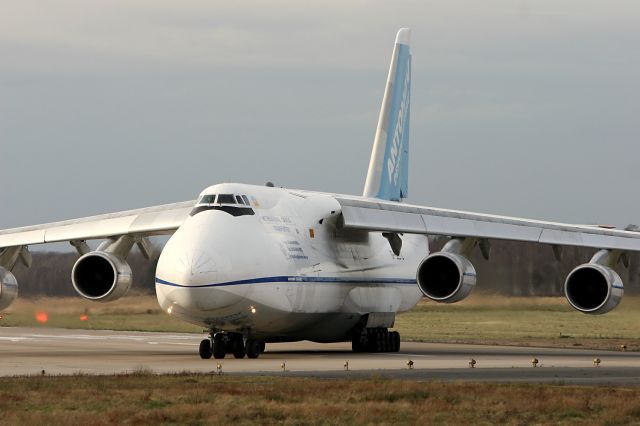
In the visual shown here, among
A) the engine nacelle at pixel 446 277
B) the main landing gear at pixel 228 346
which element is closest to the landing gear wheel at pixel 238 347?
the main landing gear at pixel 228 346

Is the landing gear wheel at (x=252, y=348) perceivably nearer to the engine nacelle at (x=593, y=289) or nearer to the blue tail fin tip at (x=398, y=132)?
the engine nacelle at (x=593, y=289)

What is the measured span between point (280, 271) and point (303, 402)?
418 inches

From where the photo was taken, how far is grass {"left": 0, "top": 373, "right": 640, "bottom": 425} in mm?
13914

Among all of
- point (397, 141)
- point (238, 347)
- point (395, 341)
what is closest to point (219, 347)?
point (238, 347)

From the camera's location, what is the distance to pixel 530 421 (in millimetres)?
13852

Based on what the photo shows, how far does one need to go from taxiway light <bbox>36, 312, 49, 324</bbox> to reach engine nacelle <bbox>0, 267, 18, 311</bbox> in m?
8.72

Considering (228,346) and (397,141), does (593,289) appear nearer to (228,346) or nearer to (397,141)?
(228,346)

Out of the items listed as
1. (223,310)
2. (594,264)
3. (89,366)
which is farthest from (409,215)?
(89,366)

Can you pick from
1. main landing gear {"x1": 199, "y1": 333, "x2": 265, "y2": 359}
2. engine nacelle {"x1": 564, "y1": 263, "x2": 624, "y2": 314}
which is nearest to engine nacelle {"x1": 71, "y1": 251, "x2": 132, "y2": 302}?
main landing gear {"x1": 199, "y1": 333, "x2": 265, "y2": 359}

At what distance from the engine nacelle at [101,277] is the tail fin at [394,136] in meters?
9.16

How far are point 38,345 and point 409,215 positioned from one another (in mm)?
10376

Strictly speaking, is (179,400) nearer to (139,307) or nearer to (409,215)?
(409,215)

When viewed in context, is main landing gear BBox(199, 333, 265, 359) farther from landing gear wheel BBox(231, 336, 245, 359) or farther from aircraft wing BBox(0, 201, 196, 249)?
aircraft wing BBox(0, 201, 196, 249)

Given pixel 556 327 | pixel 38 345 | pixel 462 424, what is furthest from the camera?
pixel 556 327
